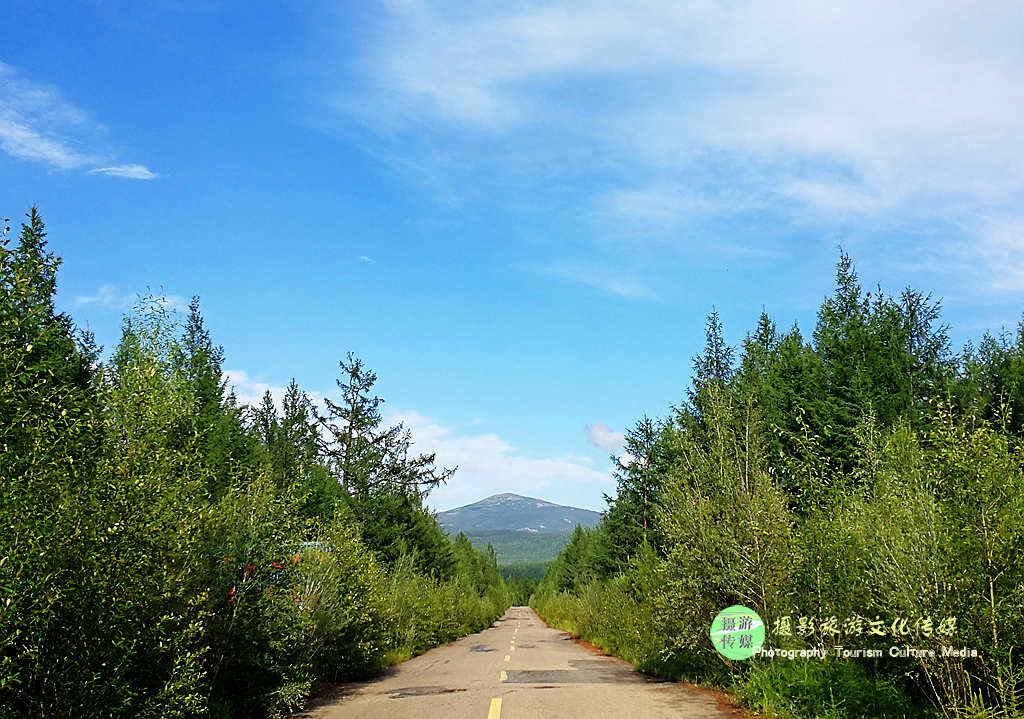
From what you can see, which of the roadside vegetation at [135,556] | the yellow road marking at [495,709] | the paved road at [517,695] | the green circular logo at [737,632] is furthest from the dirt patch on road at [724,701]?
the roadside vegetation at [135,556]

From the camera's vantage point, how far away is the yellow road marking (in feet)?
37.0

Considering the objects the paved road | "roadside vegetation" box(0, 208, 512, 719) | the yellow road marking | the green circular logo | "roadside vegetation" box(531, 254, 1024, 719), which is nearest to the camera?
"roadside vegetation" box(0, 208, 512, 719)

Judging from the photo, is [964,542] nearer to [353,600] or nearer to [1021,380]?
[353,600]

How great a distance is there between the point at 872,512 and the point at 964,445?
1923 mm

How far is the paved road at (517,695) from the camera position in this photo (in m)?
11.8

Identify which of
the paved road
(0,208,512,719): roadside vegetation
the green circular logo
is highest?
(0,208,512,719): roadside vegetation

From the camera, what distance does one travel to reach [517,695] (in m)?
13.9

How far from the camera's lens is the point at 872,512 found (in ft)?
32.9

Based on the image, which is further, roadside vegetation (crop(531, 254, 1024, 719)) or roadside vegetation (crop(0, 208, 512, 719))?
roadside vegetation (crop(531, 254, 1024, 719))

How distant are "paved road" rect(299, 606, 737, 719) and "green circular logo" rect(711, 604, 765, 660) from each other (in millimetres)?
1023

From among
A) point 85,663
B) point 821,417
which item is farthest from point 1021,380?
point 85,663

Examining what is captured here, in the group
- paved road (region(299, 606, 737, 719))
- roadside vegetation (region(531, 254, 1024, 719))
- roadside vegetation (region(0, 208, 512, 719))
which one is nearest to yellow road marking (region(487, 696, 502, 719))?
paved road (region(299, 606, 737, 719))

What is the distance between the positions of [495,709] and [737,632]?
530 centimetres

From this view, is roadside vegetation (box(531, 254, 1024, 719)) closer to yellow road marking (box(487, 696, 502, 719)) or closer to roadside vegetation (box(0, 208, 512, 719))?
yellow road marking (box(487, 696, 502, 719))
